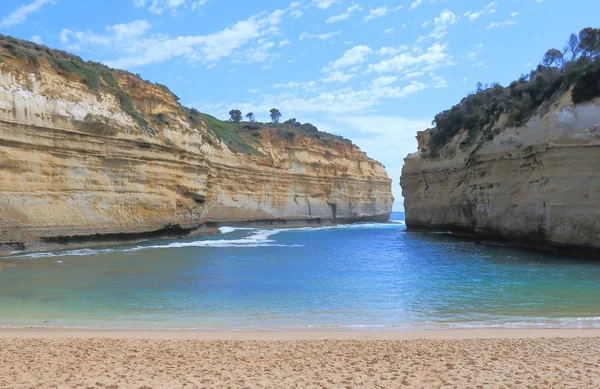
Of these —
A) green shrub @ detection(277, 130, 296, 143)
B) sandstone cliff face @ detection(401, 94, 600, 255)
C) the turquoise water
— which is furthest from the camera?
green shrub @ detection(277, 130, 296, 143)

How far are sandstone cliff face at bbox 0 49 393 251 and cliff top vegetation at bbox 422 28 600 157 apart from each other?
16626mm

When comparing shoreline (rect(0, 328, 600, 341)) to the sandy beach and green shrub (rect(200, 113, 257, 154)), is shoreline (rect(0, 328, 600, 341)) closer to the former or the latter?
the sandy beach

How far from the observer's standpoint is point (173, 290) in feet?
34.2

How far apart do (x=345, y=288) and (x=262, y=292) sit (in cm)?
201

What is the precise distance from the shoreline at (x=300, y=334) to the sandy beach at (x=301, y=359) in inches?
0.6

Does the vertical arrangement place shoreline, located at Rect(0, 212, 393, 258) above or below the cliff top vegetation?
below

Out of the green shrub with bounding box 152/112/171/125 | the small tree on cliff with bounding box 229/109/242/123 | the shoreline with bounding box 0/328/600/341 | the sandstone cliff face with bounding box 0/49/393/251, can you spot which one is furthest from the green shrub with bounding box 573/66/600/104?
the small tree on cliff with bounding box 229/109/242/123

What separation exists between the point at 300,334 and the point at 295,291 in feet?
11.7

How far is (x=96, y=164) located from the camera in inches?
826

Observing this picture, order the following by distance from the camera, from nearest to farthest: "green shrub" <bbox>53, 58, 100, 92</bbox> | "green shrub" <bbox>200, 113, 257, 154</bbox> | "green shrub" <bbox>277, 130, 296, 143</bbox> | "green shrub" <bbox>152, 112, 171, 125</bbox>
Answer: "green shrub" <bbox>53, 58, 100, 92</bbox>
"green shrub" <bbox>152, 112, 171, 125</bbox>
"green shrub" <bbox>200, 113, 257, 154</bbox>
"green shrub" <bbox>277, 130, 296, 143</bbox>

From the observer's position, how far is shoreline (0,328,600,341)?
255 inches

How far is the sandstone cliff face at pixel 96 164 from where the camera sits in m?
17.7

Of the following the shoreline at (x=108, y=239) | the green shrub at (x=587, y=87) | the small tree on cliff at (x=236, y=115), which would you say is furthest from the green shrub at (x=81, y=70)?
the small tree on cliff at (x=236, y=115)

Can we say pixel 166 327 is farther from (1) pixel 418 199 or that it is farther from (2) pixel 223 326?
(1) pixel 418 199
